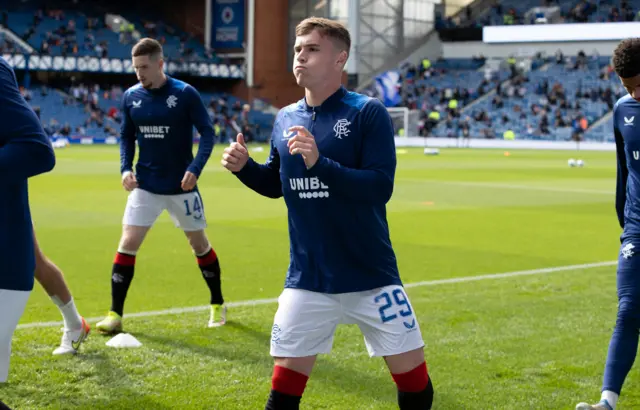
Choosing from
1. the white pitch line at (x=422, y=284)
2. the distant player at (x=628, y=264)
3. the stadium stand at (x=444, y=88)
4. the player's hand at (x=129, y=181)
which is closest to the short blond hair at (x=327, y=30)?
the distant player at (x=628, y=264)

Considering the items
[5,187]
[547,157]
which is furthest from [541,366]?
[547,157]

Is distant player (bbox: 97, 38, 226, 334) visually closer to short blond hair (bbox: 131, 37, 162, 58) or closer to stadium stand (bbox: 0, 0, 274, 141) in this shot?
short blond hair (bbox: 131, 37, 162, 58)

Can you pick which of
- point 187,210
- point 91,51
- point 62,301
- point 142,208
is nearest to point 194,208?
point 187,210

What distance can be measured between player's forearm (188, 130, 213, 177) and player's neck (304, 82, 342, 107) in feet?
10.8

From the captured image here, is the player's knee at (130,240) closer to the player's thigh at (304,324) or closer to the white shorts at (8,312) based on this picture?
the player's thigh at (304,324)

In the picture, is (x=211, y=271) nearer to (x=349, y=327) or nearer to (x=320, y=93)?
(x=349, y=327)

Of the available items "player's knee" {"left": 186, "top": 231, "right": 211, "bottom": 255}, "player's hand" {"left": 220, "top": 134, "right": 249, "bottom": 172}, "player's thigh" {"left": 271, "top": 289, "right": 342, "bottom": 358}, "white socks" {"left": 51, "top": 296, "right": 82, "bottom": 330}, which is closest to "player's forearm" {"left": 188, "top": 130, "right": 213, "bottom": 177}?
"player's knee" {"left": 186, "top": 231, "right": 211, "bottom": 255}

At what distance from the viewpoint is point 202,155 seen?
25.7ft

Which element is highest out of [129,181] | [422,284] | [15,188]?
[15,188]

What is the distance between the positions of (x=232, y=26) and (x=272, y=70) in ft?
16.3

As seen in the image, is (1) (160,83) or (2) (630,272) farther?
(1) (160,83)

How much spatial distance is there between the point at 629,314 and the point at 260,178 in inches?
87.6

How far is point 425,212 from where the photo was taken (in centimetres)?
1861

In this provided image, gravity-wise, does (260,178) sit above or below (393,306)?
above
